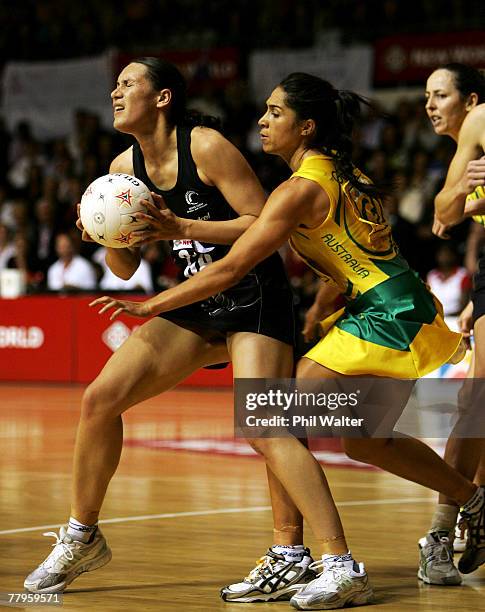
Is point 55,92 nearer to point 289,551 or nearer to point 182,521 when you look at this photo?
point 182,521

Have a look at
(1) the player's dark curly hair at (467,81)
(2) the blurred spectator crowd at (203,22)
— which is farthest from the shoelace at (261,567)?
(2) the blurred spectator crowd at (203,22)

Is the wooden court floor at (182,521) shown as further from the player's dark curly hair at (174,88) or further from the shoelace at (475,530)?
the player's dark curly hair at (174,88)

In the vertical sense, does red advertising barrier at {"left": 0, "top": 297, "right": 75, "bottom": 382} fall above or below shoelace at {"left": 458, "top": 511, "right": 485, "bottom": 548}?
below

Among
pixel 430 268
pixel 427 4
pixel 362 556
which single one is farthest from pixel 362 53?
pixel 362 556

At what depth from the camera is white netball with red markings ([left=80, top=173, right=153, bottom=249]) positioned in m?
4.65

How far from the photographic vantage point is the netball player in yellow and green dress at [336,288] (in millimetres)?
4629

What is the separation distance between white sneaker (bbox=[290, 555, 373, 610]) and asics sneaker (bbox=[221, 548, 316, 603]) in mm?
190

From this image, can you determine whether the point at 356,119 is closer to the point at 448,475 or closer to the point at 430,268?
the point at 448,475

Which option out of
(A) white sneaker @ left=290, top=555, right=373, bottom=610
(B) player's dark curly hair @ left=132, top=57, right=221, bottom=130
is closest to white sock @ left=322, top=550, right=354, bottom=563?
(A) white sneaker @ left=290, top=555, right=373, bottom=610

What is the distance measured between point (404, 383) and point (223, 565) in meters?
1.19

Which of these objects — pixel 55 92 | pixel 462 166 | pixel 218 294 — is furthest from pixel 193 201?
pixel 55 92

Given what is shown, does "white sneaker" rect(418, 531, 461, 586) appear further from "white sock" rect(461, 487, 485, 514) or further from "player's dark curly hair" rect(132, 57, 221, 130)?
"player's dark curly hair" rect(132, 57, 221, 130)

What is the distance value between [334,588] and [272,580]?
36cm

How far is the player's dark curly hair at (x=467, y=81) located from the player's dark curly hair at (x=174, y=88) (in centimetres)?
106
